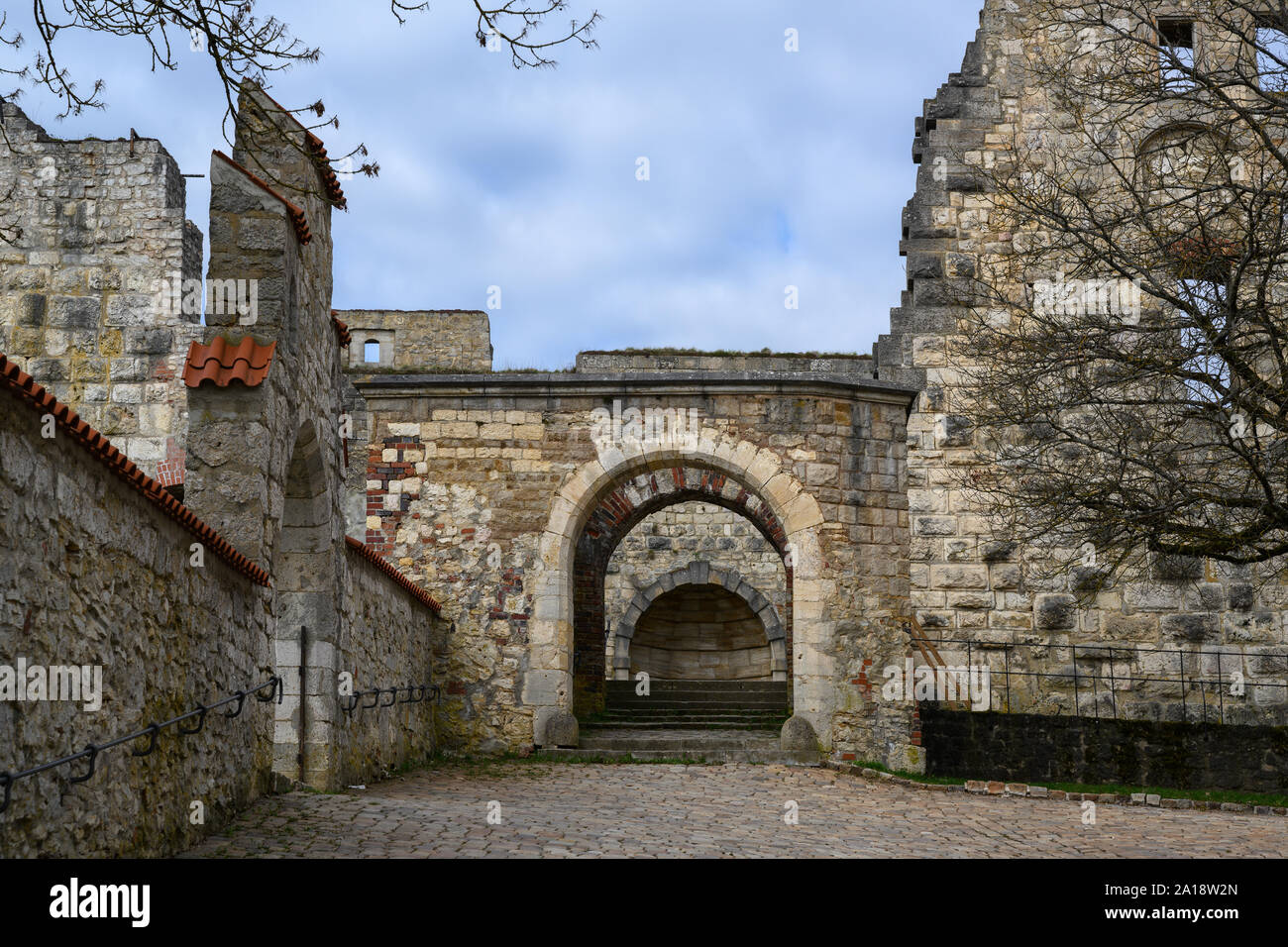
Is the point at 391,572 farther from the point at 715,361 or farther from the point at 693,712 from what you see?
the point at 715,361

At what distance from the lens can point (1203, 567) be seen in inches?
551

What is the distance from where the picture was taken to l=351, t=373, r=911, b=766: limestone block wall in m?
13.8

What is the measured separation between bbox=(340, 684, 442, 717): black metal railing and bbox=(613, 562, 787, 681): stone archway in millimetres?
9112

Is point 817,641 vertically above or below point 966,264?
below

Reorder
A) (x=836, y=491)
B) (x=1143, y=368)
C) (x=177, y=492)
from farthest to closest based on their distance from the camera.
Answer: (x=836, y=491) < (x=177, y=492) < (x=1143, y=368)

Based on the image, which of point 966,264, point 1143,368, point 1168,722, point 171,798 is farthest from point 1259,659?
point 171,798

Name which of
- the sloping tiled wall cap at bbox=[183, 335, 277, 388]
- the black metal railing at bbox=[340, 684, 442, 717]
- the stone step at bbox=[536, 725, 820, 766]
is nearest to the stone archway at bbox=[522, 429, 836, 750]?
the stone step at bbox=[536, 725, 820, 766]

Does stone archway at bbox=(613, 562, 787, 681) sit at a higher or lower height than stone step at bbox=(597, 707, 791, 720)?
higher

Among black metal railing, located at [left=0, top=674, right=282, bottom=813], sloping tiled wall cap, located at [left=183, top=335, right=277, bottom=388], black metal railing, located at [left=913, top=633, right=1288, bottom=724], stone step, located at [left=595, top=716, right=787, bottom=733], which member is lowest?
stone step, located at [left=595, top=716, right=787, bottom=733]

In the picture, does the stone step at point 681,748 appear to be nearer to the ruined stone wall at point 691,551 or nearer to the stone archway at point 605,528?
the stone archway at point 605,528

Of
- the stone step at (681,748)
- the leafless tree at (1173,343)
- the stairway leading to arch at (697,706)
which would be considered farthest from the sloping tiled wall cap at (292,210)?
the stairway leading to arch at (697,706)

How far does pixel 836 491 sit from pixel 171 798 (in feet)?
29.9

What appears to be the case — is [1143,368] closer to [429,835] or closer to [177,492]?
[429,835]

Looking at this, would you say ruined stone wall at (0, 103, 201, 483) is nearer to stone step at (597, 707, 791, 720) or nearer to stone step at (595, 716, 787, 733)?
stone step at (595, 716, 787, 733)
